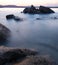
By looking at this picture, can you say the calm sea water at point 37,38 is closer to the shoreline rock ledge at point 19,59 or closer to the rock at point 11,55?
the shoreline rock ledge at point 19,59

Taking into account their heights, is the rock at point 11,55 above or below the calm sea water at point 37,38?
above

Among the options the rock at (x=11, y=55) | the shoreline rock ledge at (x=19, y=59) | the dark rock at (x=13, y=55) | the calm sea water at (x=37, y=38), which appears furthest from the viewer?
the calm sea water at (x=37, y=38)

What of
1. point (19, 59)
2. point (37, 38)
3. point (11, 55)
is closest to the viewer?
point (11, 55)

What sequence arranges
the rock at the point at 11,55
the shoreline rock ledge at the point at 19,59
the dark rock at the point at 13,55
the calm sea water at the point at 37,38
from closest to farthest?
1. the shoreline rock ledge at the point at 19,59
2. the rock at the point at 11,55
3. the dark rock at the point at 13,55
4. the calm sea water at the point at 37,38

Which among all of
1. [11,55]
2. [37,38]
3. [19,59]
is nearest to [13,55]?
[11,55]

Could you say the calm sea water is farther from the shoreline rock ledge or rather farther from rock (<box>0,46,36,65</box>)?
rock (<box>0,46,36,65</box>)

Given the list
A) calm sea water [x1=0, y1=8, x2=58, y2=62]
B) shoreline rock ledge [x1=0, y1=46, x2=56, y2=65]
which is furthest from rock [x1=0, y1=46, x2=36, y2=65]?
calm sea water [x1=0, y1=8, x2=58, y2=62]

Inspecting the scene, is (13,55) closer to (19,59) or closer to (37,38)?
(19,59)

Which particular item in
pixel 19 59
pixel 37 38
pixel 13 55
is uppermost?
pixel 13 55

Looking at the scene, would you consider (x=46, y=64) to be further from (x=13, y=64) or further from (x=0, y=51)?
(x=0, y=51)

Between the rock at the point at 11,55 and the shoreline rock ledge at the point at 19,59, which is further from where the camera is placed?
the rock at the point at 11,55

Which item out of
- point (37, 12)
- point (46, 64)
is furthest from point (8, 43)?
point (37, 12)

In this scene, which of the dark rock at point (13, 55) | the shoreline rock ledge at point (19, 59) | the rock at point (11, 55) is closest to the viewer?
the shoreline rock ledge at point (19, 59)

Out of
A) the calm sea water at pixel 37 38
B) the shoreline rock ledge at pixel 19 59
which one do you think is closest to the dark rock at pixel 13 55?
the shoreline rock ledge at pixel 19 59
